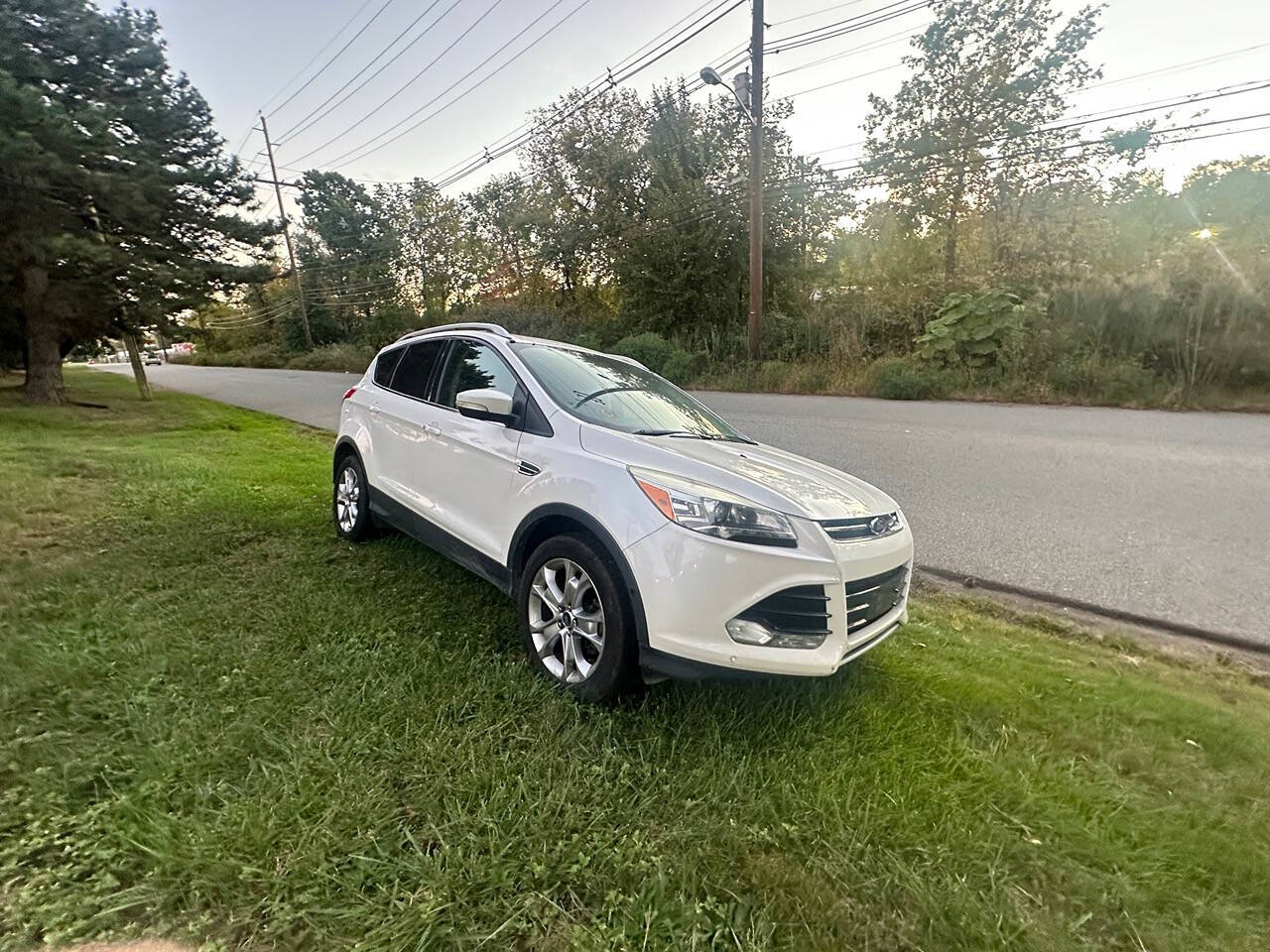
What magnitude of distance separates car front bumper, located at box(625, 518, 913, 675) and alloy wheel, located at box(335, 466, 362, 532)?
308 centimetres

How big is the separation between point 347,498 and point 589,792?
353cm

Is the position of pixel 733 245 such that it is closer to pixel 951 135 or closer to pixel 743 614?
pixel 951 135

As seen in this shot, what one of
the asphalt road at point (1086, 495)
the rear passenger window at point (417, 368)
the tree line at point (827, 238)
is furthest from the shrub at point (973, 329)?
the rear passenger window at point (417, 368)

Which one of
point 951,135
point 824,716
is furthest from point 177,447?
point 951,135

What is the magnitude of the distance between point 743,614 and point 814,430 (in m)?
7.34

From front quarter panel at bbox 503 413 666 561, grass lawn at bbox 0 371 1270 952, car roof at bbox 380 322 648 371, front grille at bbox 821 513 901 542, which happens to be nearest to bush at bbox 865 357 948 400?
car roof at bbox 380 322 648 371

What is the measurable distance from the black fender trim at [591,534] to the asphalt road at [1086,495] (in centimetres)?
292

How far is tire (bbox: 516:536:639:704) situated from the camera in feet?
8.07

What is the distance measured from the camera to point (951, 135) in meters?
20.3

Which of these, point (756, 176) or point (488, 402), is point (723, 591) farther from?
point (756, 176)

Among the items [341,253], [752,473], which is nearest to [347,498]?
[752,473]

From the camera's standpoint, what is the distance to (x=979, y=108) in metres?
20.0

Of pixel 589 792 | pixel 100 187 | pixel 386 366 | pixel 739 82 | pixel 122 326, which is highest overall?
pixel 739 82

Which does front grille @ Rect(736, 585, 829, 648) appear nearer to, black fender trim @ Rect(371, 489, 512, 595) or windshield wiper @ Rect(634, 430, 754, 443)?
windshield wiper @ Rect(634, 430, 754, 443)
